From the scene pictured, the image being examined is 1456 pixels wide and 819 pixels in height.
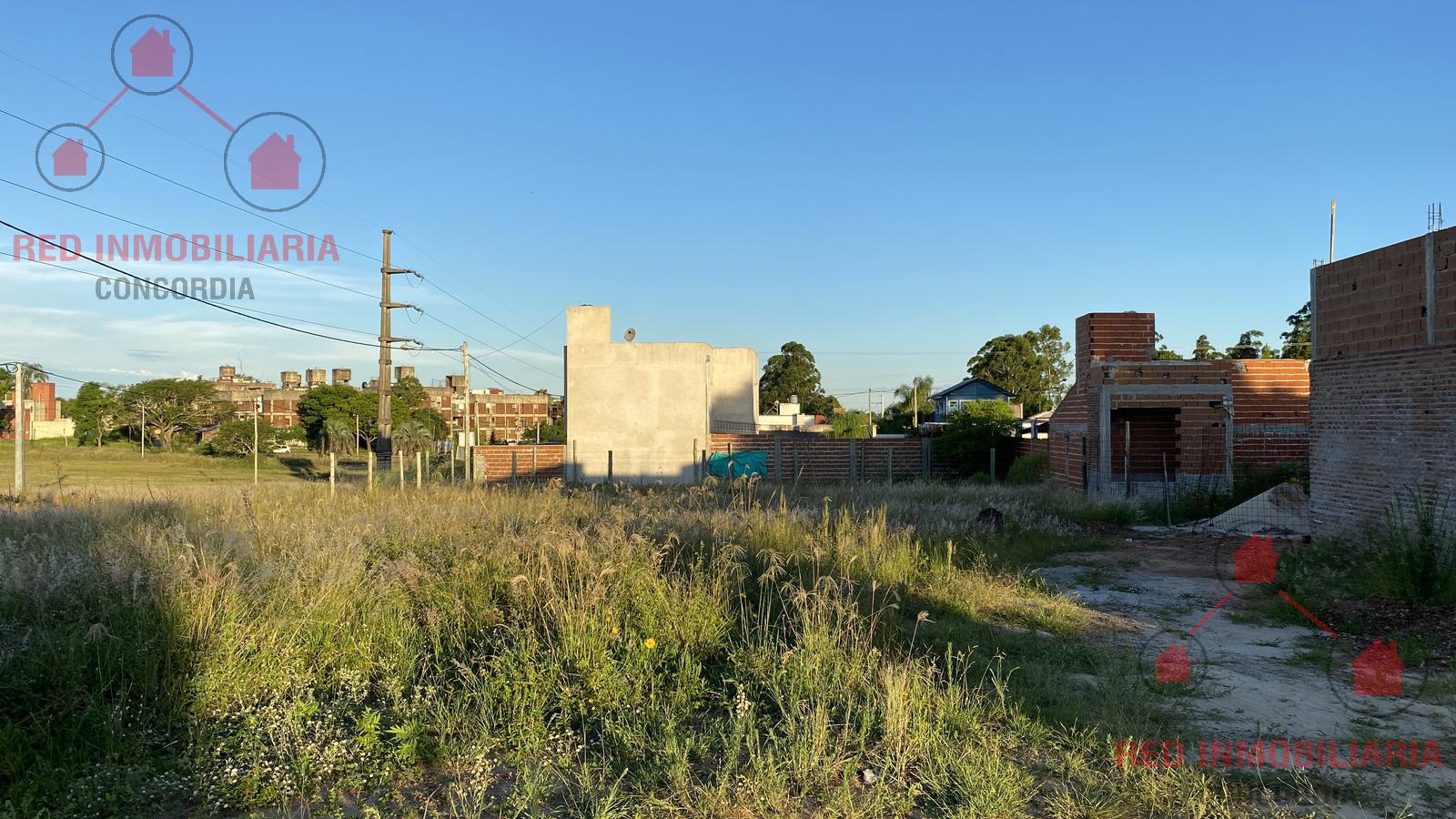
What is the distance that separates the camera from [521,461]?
102 feet

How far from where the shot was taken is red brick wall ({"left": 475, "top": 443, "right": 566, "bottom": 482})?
30.4 meters

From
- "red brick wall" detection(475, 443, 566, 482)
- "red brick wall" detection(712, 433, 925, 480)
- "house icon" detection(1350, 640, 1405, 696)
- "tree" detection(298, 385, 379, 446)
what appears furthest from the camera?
"tree" detection(298, 385, 379, 446)

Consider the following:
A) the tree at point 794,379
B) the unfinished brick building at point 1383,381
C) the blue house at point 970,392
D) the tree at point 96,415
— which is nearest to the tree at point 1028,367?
the blue house at point 970,392

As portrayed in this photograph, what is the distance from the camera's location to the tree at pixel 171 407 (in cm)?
6675

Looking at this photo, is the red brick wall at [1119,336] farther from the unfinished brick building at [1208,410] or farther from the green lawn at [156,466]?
the green lawn at [156,466]

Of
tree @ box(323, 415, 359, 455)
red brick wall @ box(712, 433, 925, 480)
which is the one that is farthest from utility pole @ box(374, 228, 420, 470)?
tree @ box(323, 415, 359, 455)

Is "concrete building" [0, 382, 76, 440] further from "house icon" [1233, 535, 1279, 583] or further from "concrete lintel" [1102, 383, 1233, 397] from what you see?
Result: "house icon" [1233, 535, 1279, 583]

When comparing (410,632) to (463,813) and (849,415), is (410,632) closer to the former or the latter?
(463,813)

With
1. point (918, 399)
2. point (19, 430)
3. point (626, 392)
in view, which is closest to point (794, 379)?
point (918, 399)

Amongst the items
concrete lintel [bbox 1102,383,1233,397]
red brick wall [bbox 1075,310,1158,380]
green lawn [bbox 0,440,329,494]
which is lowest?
green lawn [bbox 0,440,329,494]

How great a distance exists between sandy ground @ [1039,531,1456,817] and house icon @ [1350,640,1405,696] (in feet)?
0.27

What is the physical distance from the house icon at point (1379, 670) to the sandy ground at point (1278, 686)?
0.27 feet

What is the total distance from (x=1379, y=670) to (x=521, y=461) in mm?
27521

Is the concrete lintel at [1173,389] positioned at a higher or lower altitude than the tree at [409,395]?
lower
